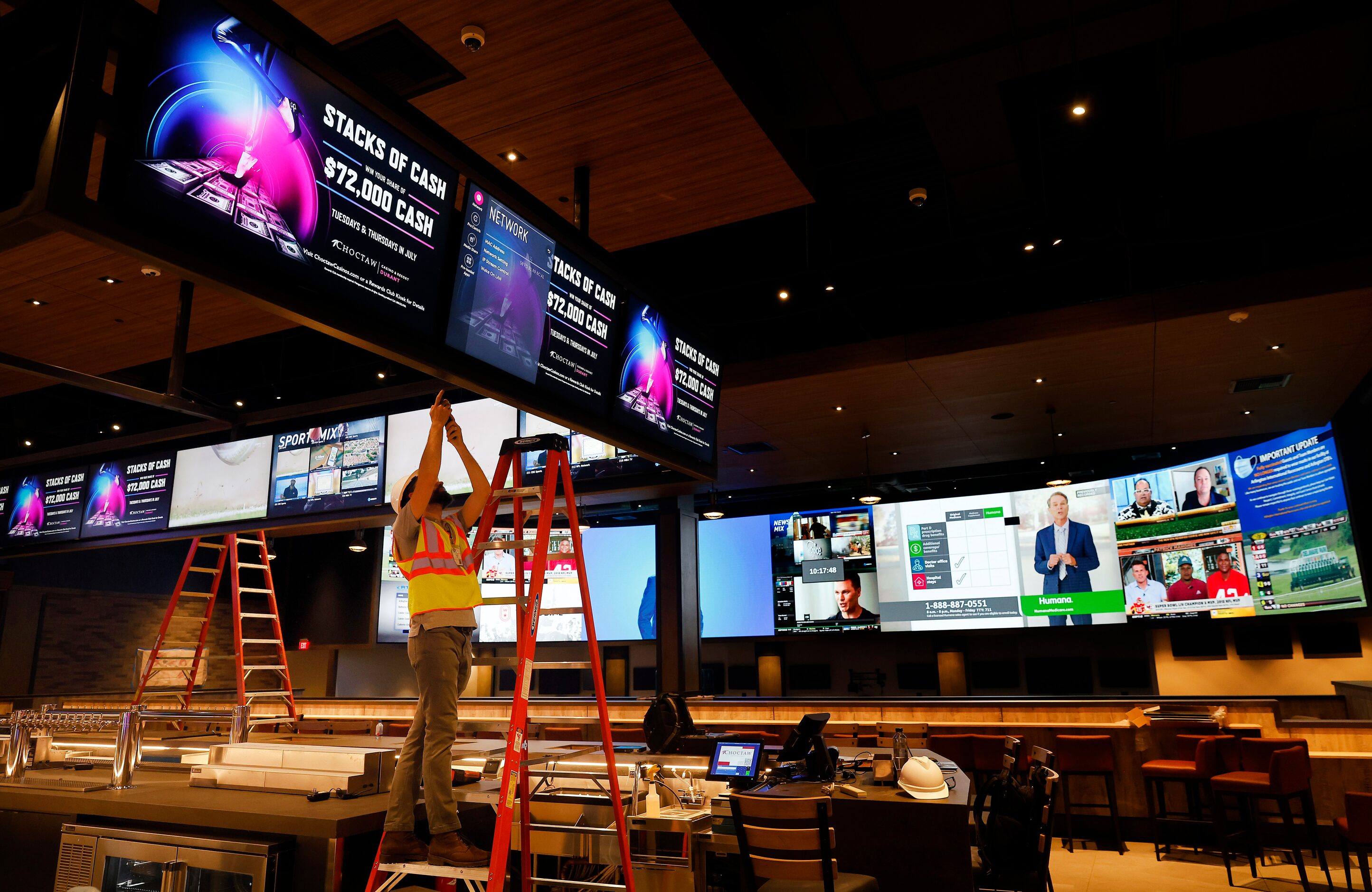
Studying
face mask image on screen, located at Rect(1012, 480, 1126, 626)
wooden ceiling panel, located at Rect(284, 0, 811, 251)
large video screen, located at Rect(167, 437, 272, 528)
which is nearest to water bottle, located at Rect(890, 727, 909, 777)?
wooden ceiling panel, located at Rect(284, 0, 811, 251)

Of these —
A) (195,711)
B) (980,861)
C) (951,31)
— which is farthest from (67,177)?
(980,861)

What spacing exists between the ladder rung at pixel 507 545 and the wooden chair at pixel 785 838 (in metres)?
1.23

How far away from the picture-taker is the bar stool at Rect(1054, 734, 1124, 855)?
6777mm

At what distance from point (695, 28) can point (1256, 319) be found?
197 inches

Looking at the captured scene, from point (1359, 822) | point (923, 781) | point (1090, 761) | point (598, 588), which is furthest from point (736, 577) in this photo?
point (923, 781)

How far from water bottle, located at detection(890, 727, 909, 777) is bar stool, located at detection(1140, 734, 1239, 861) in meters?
3.36

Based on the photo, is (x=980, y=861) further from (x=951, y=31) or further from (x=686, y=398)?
(x=951, y=31)

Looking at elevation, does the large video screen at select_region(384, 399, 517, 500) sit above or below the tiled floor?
above

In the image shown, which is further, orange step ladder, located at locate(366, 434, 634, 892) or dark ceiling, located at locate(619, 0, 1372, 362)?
dark ceiling, located at locate(619, 0, 1372, 362)

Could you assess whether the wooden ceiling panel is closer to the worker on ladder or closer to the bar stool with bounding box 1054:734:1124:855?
the worker on ladder

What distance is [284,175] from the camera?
211 cm

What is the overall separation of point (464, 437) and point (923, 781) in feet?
12.1

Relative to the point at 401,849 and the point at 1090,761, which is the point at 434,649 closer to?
the point at 401,849

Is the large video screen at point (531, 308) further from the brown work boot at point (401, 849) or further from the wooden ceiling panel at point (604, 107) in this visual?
the brown work boot at point (401, 849)
